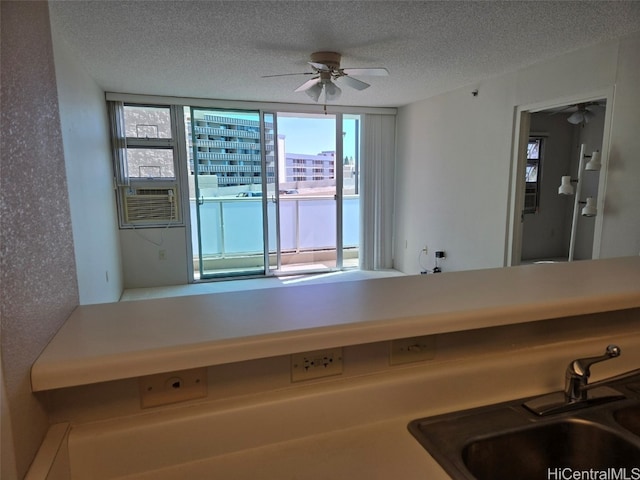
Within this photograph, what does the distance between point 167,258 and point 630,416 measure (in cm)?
509

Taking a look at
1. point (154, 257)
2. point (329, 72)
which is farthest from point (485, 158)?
point (154, 257)

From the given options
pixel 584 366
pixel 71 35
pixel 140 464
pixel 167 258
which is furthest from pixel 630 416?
pixel 167 258

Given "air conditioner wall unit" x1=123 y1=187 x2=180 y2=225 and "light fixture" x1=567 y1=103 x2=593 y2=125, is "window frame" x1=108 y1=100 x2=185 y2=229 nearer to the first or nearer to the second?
"air conditioner wall unit" x1=123 y1=187 x2=180 y2=225

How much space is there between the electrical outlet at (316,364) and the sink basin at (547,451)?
0.32m

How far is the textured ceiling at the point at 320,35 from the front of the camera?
228 cm

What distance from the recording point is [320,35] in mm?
2729

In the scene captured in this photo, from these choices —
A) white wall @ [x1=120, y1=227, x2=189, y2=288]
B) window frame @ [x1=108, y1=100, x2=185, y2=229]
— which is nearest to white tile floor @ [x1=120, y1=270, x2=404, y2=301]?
white wall @ [x1=120, y1=227, x2=189, y2=288]

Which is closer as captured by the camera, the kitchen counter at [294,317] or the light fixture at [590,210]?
the kitchen counter at [294,317]

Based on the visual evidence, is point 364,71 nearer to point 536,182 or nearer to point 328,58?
point 328,58

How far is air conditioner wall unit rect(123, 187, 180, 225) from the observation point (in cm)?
500

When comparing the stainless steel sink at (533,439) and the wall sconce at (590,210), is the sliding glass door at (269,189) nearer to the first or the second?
the wall sconce at (590,210)

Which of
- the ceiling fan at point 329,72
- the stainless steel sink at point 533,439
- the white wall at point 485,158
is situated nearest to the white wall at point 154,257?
the ceiling fan at point 329,72

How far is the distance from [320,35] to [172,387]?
2602 millimetres

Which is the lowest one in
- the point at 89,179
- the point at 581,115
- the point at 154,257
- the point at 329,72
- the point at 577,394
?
the point at 154,257
